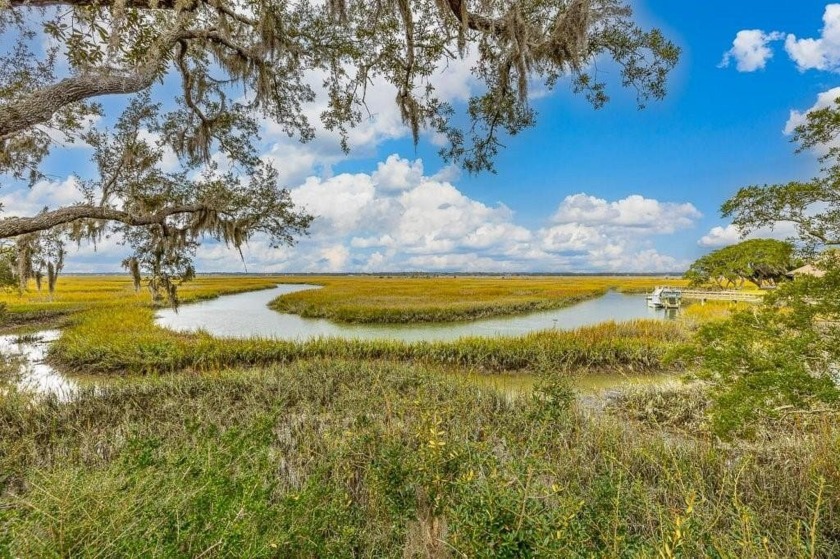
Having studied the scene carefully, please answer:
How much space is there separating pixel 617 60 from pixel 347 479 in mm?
6553

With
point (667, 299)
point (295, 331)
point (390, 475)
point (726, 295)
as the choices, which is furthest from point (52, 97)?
point (667, 299)

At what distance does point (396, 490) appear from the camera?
9.29 feet

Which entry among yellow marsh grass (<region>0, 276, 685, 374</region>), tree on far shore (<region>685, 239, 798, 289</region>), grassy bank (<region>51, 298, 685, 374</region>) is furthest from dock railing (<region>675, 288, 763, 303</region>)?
grassy bank (<region>51, 298, 685, 374</region>)

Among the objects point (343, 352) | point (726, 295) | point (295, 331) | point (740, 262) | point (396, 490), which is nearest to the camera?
point (396, 490)

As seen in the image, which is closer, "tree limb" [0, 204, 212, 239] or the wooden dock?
"tree limb" [0, 204, 212, 239]

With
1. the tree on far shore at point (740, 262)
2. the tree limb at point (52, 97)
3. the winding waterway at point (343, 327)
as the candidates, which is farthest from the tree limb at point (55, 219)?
the tree on far shore at point (740, 262)

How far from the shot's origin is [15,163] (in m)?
6.95

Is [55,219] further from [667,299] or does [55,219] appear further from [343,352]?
[667,299]

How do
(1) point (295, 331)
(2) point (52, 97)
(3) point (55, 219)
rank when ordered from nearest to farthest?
(2) point (52, 97) < (3) point (55, 219) < (1) point (295, 331)

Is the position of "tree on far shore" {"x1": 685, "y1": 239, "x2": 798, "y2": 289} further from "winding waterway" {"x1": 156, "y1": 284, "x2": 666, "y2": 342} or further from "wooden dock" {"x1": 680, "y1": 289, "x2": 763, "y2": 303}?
"winding waterway" {"x1": 156, "y1": 284, "x2": 666, "y2": 342}

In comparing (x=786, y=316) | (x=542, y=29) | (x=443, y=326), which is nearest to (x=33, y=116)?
(x=542, y=29)

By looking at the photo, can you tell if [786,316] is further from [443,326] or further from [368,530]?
[443,326]

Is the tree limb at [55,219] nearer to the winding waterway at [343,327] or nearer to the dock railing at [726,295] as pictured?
the winding waterway at [343,327]

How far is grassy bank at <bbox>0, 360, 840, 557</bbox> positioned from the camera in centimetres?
188
